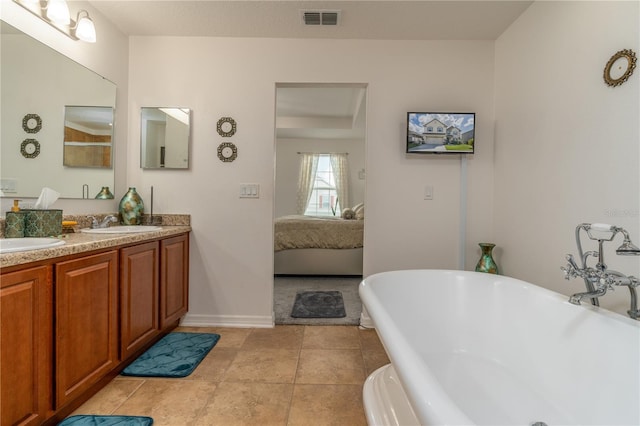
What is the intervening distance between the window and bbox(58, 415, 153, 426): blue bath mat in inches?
222

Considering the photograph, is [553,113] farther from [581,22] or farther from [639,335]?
[639,335]

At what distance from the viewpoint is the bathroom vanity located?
3.78 ft

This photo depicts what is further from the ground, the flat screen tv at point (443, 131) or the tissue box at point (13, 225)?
the flat screen tv at point (443, 131)

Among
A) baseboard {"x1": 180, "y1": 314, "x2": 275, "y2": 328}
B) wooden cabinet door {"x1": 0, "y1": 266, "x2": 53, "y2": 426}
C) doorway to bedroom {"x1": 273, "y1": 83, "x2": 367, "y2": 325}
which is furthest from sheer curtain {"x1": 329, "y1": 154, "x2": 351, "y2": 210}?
wooden cabinet door {"x1": 0, "y1": 266, "x2": 53, "y2": 426}

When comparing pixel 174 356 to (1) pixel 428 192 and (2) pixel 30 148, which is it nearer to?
(2) pixel 30 148

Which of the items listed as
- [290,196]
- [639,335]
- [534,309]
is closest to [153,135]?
[534,309]

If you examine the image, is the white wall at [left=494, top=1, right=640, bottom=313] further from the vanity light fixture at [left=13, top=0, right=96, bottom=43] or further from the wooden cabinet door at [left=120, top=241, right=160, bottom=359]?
the vanity light fixture at [left=13, top=0, right=96, bottom=43]

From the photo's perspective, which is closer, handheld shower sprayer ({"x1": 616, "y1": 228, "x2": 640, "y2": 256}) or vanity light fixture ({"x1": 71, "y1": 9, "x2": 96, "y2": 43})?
handheld shower sprayer ({"x1": 616, "y1": 228, "x2": 640, "y2": 256})

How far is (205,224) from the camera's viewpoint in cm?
263

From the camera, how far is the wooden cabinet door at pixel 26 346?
111cm

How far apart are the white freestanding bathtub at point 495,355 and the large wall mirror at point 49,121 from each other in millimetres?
1991

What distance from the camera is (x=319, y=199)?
7055 mm

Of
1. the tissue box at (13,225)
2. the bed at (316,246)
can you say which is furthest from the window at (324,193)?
the tissue box at (13,225)

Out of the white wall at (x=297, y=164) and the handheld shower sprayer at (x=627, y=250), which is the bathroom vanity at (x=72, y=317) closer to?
the handheld shower sprayer at (x=627, y=250)
